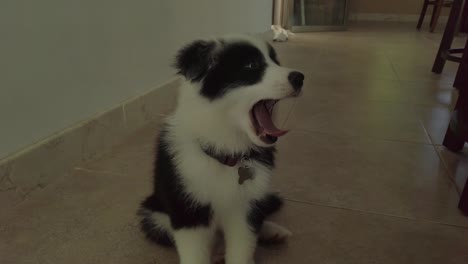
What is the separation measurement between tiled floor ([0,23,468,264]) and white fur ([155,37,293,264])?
0.16 metres

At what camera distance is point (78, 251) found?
1.03 meters

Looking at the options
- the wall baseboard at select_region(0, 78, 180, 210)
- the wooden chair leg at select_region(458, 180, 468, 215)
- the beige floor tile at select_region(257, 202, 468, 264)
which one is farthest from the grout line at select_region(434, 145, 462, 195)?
the wall baseboard at select_region(0, 78, 180, 210)

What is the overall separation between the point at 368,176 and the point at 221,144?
2.62 ft

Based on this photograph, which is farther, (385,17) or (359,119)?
(385,17)

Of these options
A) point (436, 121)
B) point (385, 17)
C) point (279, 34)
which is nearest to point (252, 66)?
point (436, 121)

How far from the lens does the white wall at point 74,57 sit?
1154 mm

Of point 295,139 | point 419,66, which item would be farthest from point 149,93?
point 419,66

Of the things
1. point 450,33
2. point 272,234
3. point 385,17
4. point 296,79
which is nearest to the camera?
point 296,79

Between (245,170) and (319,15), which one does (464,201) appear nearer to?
(245,170)

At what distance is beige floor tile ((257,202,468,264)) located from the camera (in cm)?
105

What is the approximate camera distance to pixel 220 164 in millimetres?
902

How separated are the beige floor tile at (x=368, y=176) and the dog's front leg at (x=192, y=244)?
502 millimetres

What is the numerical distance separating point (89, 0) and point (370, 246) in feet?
4.05

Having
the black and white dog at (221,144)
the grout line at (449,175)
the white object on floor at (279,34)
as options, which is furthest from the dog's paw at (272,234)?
the white object on floor at (279,34)
